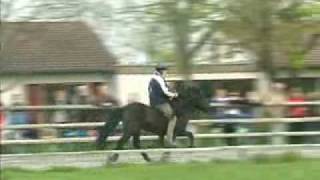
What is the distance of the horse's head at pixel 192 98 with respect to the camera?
1695cm

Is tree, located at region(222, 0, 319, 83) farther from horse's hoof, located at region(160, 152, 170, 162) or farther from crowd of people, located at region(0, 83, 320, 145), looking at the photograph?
horse's hoof, located at region(160, 152, 170, 162)

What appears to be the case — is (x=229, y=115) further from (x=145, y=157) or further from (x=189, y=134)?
(x=145, y=157)

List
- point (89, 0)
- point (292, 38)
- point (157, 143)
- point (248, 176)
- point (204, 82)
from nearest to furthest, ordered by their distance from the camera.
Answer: point (248, 176) < point (157, 143) < point (89, 0) < point (292, 38) < point (204, 82)

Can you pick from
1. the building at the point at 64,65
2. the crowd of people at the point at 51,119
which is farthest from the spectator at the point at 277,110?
the building at the point at 64,65

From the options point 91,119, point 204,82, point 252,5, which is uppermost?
point 252,5

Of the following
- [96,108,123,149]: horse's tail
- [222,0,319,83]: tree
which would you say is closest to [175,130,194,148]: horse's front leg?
[96,108,123,149]: horse's tail

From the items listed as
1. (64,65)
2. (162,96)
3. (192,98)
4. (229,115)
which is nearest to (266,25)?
(229,115)

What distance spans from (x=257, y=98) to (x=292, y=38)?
158cm

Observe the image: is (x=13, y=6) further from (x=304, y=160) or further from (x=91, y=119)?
(x=304, y=160)

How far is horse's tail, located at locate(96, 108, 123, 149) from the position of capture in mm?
16688

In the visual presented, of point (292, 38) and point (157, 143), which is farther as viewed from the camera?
point (292, 38)

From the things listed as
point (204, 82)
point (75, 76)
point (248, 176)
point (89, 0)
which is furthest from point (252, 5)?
point (75, 76)

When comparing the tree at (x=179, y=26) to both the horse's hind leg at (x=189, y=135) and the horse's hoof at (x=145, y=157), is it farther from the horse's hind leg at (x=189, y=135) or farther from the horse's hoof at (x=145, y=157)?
the horse's hoof at (x=145, y=157)

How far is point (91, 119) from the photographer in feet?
58.5
